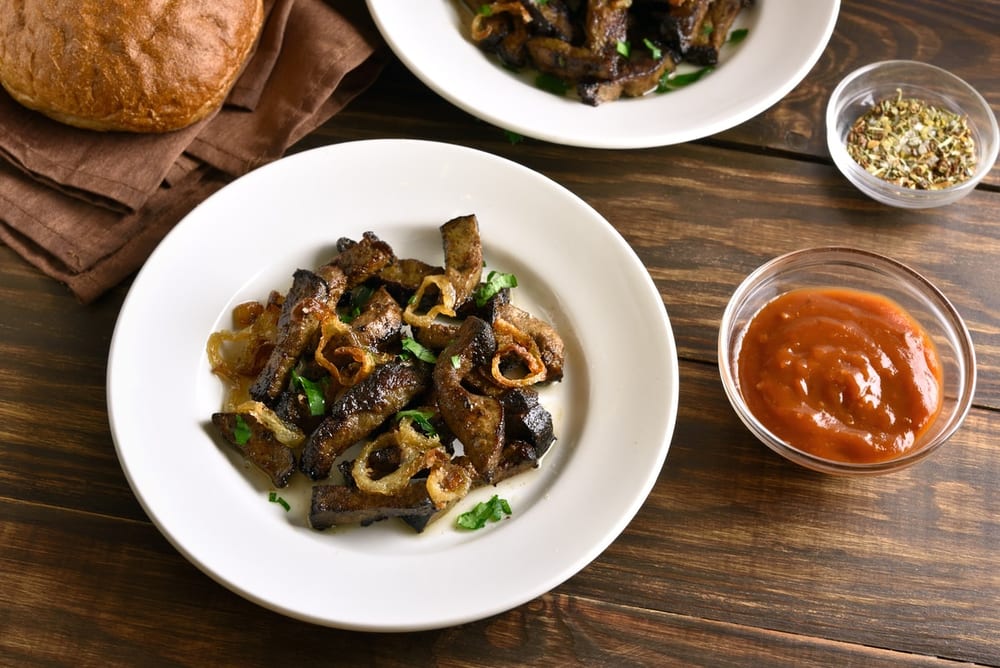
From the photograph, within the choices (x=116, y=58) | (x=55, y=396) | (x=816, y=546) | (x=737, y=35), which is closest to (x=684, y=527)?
(x=816, y=546)

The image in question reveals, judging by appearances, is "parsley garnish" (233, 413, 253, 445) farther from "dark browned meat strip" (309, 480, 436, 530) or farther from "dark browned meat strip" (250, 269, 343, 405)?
"dark browned meat strip" (309, 480, 436, 530)

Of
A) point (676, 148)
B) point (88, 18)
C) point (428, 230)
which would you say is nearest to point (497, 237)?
point (428, 230)

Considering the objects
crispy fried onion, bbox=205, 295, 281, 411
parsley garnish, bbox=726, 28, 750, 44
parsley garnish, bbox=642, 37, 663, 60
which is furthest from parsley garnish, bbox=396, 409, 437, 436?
parsley garnish, bbox=726, 28, 750, 44

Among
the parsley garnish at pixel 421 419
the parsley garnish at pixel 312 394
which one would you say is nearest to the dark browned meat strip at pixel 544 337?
the parsley garnish at pixel 421 419

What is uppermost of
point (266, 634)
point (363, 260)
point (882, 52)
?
point (882, 52)

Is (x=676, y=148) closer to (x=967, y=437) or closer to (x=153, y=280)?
(x=967, y=437)

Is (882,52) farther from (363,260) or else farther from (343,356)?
(343,356)
